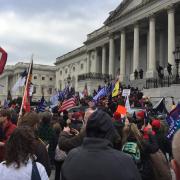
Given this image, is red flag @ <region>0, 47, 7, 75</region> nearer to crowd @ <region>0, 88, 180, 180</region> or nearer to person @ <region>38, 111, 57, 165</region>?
person @ <region>38, 111, 57, 165</region>

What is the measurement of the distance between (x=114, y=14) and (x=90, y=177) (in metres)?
51.2

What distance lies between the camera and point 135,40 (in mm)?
47250

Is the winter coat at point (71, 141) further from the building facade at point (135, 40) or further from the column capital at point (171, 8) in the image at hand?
the column capital at point (171, 8)

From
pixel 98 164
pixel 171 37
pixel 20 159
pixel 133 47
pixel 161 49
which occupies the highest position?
pixel 133 47

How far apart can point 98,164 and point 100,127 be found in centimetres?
37

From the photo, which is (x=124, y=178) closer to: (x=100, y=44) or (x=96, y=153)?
(x=96, y=153)

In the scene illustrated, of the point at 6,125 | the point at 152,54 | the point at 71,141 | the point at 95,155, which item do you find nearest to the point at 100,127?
the point at 95,155

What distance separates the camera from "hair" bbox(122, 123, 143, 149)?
590cm

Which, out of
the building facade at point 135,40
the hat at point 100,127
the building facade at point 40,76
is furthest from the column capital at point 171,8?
the building facade at point 40,76

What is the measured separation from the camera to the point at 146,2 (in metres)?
45.0

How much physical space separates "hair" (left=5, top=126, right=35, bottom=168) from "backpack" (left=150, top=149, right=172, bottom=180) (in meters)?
2.03

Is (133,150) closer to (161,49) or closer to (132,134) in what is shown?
(132,134)

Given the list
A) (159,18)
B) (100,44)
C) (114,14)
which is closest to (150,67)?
(159,18)

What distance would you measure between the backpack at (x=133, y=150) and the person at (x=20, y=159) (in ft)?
6.42
